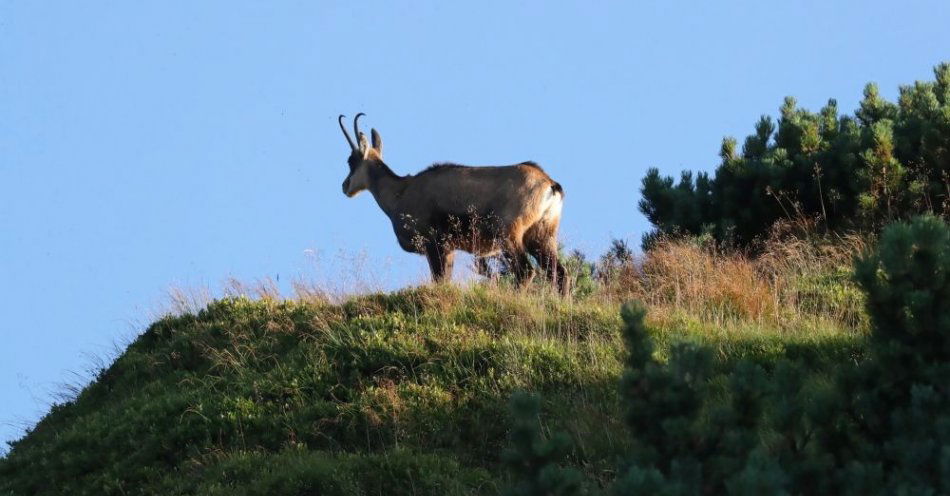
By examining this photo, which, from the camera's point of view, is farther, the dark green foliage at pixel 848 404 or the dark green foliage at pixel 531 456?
the dark green foliage at pixel 848 404

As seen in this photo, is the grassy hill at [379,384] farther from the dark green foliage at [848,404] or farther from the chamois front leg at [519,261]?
the dark green foliage at [848,404]

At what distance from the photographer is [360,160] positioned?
61.8 ft

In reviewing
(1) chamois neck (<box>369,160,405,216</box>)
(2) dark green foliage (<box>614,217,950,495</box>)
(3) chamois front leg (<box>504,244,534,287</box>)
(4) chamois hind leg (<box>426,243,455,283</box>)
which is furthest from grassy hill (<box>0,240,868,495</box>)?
(1) chamois neck (<box>369,160,405,216</box>)

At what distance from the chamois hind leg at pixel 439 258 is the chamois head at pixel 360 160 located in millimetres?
2840

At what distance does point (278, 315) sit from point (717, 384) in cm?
474

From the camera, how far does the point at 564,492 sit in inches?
206

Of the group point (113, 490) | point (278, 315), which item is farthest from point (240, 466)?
point (278, 315)

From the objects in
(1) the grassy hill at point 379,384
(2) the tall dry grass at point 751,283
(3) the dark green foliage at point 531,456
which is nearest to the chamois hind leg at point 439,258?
(2) the tall dry grass at point 751,283

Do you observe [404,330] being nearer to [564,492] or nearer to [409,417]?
[409,417]

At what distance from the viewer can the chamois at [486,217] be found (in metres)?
15.7

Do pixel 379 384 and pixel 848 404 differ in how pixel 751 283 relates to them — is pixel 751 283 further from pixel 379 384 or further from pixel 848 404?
pixel 848 404

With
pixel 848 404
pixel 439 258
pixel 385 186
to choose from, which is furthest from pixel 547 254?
pixel 848 404

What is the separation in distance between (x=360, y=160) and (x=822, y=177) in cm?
638

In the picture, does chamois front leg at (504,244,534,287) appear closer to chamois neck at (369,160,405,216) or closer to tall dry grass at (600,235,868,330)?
tall dry grass at (600,235,868,330)
